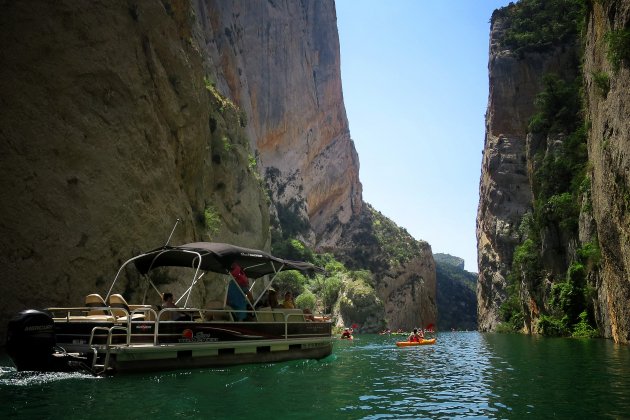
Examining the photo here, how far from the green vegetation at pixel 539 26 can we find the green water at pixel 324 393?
57.4m

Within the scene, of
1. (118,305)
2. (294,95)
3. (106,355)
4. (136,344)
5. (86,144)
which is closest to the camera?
(106,355)

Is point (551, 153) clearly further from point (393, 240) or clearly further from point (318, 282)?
point (393, 240)

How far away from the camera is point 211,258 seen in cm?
1686

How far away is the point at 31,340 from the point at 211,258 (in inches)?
252

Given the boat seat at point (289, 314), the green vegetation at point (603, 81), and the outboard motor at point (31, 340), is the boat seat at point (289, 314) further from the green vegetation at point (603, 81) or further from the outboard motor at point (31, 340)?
the green vegetation at point (603, 81)

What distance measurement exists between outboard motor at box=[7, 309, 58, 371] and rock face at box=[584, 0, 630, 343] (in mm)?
20195

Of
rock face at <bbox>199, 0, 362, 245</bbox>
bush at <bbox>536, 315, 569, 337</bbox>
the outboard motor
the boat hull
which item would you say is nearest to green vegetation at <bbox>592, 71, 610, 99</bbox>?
the boat hull

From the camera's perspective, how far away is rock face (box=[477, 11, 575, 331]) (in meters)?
77.8

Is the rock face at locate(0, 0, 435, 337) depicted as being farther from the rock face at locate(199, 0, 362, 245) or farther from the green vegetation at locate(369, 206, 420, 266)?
the green vegetation at locate(369, 206, 420, 266)

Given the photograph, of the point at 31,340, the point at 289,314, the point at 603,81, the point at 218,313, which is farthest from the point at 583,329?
the point at 31,340

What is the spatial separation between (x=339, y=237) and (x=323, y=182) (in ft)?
41.0

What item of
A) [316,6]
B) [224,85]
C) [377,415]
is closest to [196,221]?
[377,415]

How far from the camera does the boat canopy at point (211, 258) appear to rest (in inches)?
592

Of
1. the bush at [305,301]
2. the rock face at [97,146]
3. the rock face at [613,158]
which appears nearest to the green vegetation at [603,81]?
the rock face at [613,158]
